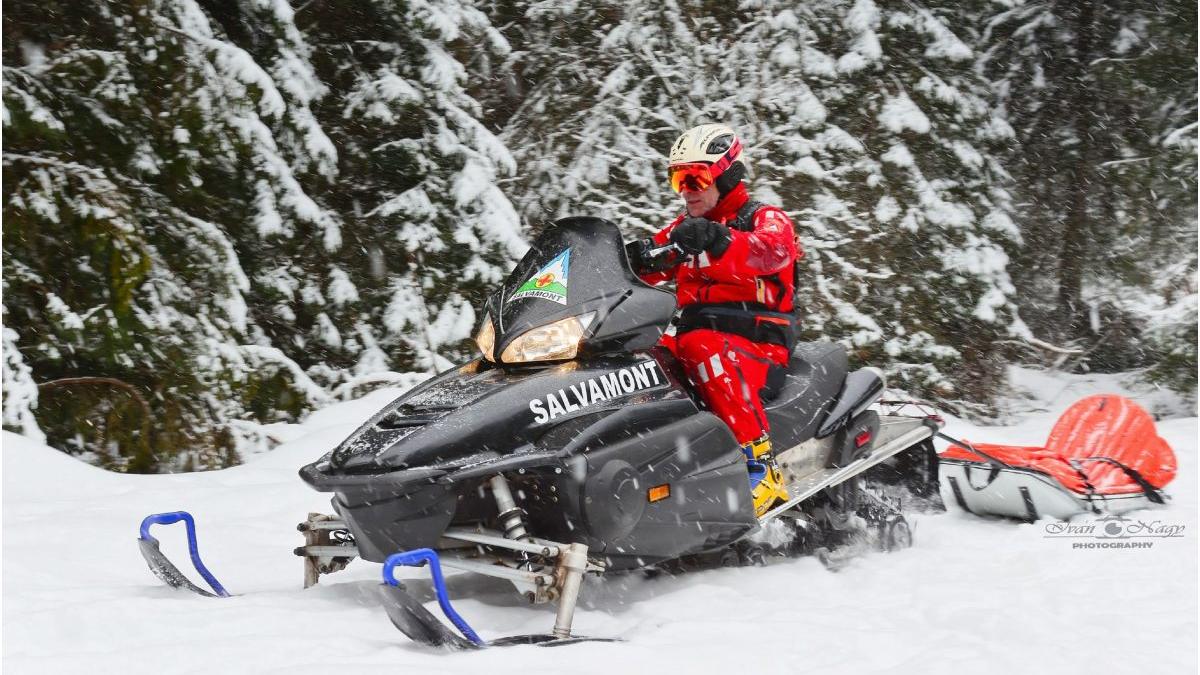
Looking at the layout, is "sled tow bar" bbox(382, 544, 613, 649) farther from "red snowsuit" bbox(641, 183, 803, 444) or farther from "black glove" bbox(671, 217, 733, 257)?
"black glove" bbox(671, 217, 733, 257)

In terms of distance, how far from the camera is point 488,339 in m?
3.46

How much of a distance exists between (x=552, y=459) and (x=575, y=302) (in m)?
0.59

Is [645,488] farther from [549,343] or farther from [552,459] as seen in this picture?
[549,343]

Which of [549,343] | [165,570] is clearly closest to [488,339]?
[549,343]

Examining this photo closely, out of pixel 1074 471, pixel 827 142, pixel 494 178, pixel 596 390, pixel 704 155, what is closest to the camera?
pixel 596 390

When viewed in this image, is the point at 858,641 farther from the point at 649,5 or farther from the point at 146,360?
the point at 649,5

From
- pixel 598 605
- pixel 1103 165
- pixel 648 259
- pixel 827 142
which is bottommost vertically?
pixel 598 605

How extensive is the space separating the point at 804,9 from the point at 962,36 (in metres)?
2.64

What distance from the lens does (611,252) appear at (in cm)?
354

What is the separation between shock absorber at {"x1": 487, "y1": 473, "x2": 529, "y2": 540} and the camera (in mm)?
2977

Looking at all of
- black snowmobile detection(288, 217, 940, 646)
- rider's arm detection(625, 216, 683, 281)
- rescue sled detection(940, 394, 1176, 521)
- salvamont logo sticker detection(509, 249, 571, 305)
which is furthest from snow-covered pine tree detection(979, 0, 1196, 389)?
salvamont logo sticker detection(509, 249, 571, 305)

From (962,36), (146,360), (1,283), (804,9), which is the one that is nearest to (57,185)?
(1,283)

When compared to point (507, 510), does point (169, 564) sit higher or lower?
lower

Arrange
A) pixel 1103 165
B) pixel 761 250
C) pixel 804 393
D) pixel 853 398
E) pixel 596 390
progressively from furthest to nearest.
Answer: pixel 1103 165 < pixel 853 398 < pixel 804 393 < pixel 761 250 < pixel 596 390
